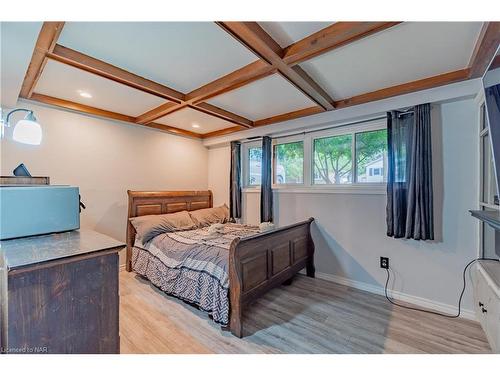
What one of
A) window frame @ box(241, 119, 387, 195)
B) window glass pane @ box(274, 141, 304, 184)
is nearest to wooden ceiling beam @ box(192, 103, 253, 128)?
→ window frame @ box(241, 119, 387, 195)

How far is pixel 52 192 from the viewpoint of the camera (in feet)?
4.67

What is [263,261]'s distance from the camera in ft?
7.75

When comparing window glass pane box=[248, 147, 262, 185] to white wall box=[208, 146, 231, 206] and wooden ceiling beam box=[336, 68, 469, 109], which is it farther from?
wooden ceiling beam box=[336, 68, 469, 109]

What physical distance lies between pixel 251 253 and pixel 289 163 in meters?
1.93

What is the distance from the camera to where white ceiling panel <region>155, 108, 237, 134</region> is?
3.35 m

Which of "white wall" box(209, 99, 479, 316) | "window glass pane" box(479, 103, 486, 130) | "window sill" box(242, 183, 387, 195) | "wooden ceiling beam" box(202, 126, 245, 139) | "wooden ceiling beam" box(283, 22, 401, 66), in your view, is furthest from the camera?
"wooden ceiling beam" box(202, 126, 245, 139)

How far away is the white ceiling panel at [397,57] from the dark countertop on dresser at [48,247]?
6.75ft

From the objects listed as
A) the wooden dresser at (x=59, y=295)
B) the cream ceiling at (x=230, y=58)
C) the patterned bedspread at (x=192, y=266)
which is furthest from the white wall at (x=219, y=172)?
the wooden dresser at (x=59, y=295)

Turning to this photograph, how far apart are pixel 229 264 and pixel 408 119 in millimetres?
2441

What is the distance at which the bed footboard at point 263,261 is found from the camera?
2.00 meters

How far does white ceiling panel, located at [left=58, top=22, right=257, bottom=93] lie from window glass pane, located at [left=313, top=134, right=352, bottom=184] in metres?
1.84
